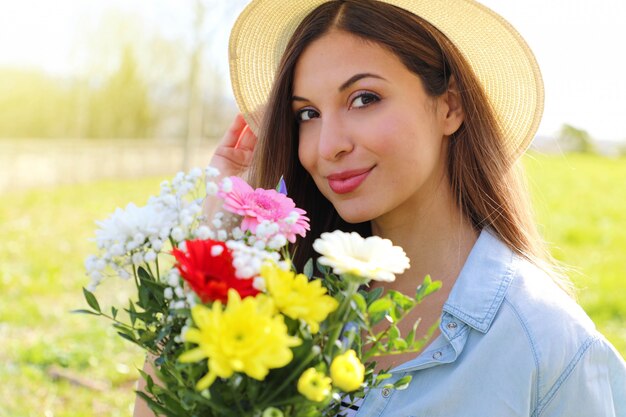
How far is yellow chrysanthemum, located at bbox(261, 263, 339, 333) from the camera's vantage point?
3.49 feet

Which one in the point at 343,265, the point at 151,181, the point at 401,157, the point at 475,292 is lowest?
the point at 151,181

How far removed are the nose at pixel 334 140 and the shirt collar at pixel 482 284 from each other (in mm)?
460

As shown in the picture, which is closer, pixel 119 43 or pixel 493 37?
pixel 493 37

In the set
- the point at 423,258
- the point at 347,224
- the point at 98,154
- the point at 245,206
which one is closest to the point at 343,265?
the point at 245,206

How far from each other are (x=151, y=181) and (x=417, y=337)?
18468 millimetres

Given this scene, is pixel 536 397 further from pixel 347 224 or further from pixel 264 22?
pixel 264 22

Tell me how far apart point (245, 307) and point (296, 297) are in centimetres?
10

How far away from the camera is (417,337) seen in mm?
2051

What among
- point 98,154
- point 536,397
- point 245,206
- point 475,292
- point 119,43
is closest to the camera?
point 245,206

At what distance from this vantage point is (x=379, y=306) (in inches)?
47.6

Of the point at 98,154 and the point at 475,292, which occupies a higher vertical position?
the point at 475,292

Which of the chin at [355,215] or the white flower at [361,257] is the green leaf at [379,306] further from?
the chin at [355,215]

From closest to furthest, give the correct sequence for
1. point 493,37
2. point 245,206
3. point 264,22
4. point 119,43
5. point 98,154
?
point 245,206 < point 493,37 < point 264,22 < point 98,154 < point 119,43

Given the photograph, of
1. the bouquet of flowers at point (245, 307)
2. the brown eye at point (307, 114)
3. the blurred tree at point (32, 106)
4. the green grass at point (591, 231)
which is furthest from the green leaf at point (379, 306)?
the blurred tree at point (32, 106)
